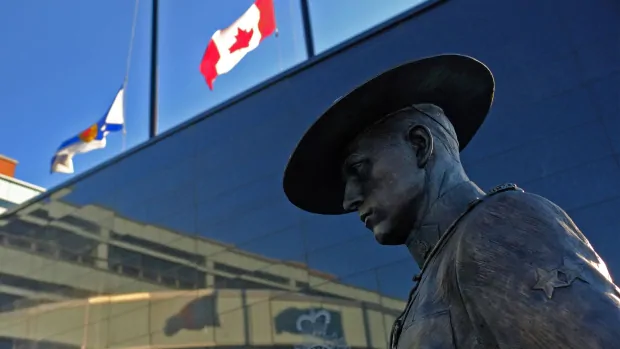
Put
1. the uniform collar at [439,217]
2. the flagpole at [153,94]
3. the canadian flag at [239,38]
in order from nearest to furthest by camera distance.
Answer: the uniform collar at [439,217]
the canadian flag at [239,38]
the flagpole at [153,94]

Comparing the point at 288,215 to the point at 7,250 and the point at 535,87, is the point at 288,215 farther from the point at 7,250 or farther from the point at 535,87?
the point at 7,250

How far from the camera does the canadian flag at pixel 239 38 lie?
14977mm

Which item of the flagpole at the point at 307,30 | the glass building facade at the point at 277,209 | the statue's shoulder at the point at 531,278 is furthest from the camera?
the flagpole at the point at 307,30

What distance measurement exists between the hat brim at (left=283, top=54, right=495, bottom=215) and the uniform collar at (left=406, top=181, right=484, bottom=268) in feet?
1.06

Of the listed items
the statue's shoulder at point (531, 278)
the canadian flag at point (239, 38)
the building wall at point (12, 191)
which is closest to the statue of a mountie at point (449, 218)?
the statue's shoulder at point (531, 278)

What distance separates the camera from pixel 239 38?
15031 millimetres

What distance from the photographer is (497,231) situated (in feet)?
4.47

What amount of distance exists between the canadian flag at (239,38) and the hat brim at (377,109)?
13.0 meters

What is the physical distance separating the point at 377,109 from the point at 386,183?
24cm

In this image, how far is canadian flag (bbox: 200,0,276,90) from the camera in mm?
14977

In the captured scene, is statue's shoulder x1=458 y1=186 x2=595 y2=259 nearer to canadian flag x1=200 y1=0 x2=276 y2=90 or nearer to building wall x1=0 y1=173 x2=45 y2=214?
canadian flag x1=200 y1=0 x2=276 y2=90

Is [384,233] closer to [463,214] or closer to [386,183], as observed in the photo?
[386,183]

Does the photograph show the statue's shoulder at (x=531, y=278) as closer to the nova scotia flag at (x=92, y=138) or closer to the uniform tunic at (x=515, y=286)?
the uniform tunic at (x=515, y=286)

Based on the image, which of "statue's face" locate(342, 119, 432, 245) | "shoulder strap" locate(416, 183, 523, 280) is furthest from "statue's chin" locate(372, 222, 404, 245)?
"shoulder strap" locate(416, 183, 523, 280)
